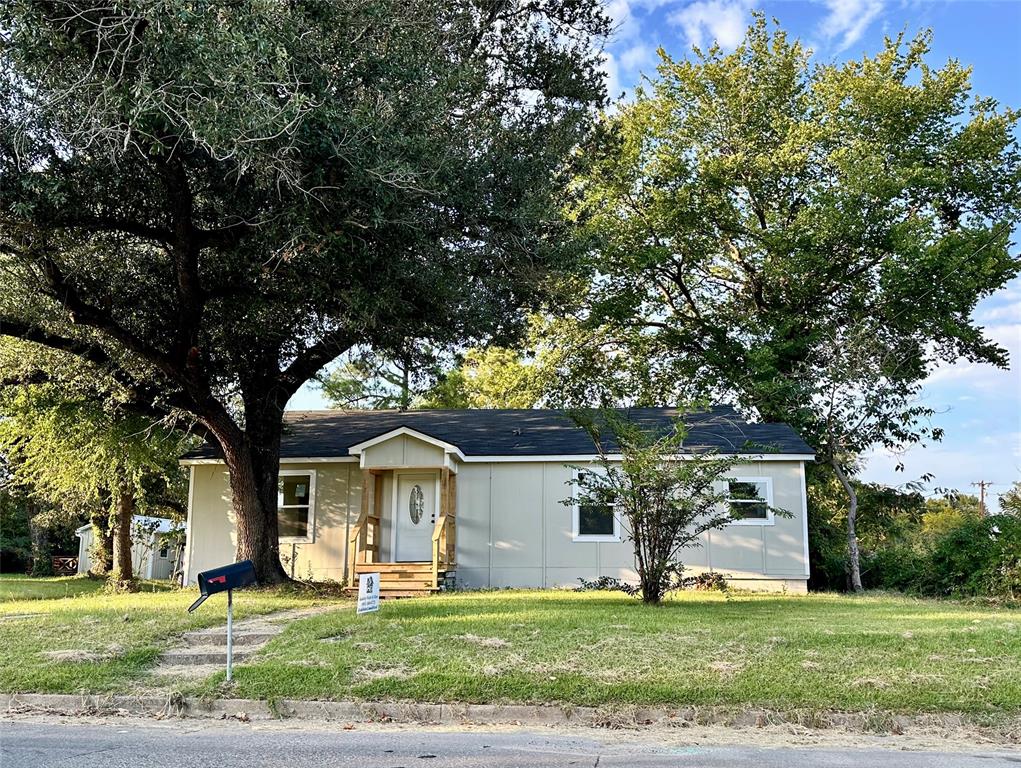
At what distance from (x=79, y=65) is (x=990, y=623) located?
11706mm

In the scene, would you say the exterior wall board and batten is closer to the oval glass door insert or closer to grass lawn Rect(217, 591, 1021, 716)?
the oval glass door insert

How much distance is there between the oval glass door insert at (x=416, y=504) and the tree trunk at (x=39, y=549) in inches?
874

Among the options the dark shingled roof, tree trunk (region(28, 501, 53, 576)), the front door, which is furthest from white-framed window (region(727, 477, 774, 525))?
tree trunk (region(28, 501, 53, 576))

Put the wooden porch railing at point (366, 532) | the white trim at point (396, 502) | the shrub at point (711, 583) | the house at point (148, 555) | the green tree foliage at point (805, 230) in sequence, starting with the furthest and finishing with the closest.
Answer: the house at point (148, 555)
the green tree foliage at point (805, 230)
the white trim at point (396, 502)
the wooden porch railing at point (366, 532)
the shrub at point (711, 583)

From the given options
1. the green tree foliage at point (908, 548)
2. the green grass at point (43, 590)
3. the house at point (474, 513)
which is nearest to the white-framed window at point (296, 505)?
the house at point (474, 513)

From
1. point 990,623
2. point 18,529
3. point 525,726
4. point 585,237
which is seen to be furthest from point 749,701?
point 18,529

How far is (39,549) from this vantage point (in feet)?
109

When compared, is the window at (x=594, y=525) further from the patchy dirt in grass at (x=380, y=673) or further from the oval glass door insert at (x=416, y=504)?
the patchy dirt in grass at (x=380, y=673)

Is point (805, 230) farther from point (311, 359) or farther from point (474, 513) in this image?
point (311, 359)

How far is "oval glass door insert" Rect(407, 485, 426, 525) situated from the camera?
672 inches

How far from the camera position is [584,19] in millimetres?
14461

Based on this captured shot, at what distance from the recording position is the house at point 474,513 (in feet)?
53.4

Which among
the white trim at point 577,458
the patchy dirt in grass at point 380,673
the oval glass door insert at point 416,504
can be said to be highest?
the white trim at point 577,458

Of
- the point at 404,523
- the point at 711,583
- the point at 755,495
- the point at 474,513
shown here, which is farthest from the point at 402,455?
the point at 755,495
